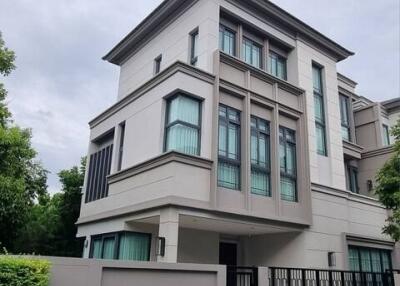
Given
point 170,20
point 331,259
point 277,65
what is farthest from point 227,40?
point 331,259

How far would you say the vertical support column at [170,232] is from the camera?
8.55 meters

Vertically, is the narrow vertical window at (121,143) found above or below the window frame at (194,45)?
below

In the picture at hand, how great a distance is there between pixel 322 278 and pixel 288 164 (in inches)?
136

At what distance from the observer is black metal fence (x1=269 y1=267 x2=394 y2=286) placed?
27.5ft

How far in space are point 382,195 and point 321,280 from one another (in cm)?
315

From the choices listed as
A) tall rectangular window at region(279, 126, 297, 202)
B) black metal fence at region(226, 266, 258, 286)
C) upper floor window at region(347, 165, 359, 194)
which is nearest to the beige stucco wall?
tall rectangular window at region(279, 126, 297, 202)

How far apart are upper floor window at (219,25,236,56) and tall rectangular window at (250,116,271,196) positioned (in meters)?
2.19

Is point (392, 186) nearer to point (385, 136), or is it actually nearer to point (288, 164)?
point (288, 164)

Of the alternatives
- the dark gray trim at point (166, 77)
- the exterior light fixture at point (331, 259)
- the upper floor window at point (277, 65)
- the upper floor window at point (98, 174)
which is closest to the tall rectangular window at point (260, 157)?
the dark gray trim at point (166, 77)

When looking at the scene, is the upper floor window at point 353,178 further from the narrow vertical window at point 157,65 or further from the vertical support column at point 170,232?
the vertical support column at point 170,232

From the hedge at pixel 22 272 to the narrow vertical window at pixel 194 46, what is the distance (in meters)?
7.50

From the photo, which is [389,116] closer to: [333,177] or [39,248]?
[333,177]

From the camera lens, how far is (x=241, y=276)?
7715 millimetres

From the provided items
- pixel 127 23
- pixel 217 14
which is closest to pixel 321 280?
pixel 217 14
